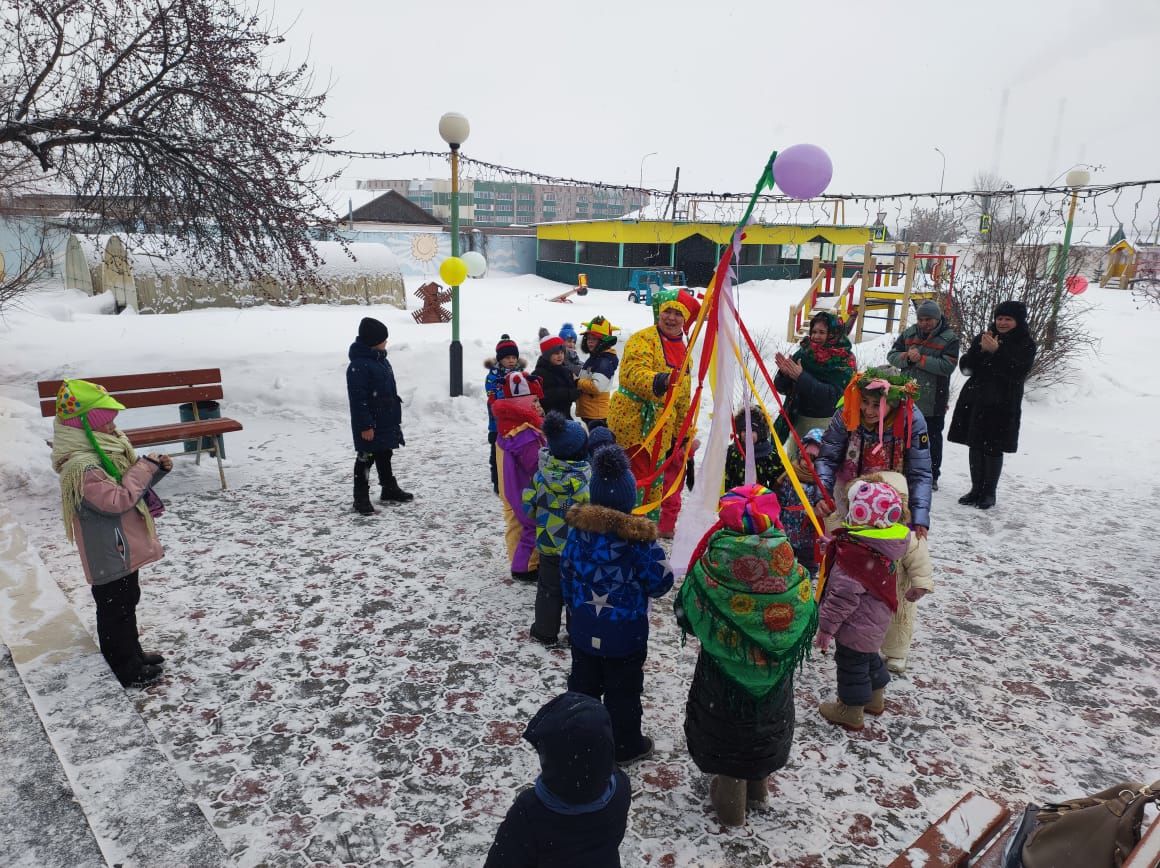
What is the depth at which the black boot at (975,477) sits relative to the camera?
6961 mm

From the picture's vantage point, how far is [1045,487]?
7.71 m

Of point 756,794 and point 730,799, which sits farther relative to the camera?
point 756,794

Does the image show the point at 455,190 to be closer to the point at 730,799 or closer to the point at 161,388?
the point at 161,388

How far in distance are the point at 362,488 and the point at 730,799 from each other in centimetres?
443

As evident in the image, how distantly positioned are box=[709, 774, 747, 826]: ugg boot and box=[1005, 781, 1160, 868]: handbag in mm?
1041

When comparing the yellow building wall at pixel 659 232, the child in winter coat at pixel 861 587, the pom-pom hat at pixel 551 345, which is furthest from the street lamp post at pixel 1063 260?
the yellow building wall at pixel 659 232

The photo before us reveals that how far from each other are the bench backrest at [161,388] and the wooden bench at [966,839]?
7.64m

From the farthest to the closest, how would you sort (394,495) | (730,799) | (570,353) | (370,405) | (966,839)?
(570,353) < (394,495) < (370,405) < (730,799) < (966,839)

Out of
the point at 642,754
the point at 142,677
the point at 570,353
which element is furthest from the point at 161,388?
the point at 642,754

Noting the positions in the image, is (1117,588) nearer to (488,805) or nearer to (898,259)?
(488,805)

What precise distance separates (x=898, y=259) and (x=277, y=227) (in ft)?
52.0

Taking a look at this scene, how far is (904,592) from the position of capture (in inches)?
152

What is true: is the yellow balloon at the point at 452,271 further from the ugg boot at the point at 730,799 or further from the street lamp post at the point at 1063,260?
the street lamp post at the point at 1063,260

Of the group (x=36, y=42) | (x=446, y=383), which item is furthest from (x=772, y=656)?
(x=36, y=42)
